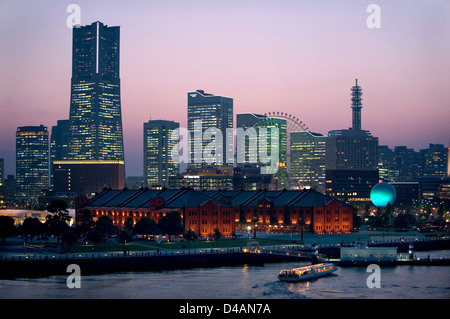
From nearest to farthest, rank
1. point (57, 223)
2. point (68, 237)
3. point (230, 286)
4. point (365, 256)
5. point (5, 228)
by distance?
point (230, 286) → point (365, 256) → point (68, 237) → point (5, 228) → point (57, 223)

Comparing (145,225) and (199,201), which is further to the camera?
(199,201)

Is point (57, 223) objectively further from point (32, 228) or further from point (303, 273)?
point (303, 273)

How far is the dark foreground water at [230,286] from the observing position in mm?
105062

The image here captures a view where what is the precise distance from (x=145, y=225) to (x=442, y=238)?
251 ft

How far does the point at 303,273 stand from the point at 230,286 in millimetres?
13052

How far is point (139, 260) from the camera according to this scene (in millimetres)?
138750

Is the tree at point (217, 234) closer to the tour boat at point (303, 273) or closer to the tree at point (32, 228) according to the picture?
the tree at point (32, 228)

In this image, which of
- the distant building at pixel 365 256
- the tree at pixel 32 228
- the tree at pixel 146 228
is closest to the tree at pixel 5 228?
the tree at pixel 32 228

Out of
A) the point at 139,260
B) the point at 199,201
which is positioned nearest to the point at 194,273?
the point at 139,260

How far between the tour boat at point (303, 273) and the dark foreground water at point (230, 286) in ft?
4.62

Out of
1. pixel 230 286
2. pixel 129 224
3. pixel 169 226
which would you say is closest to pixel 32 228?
pixel 129 224

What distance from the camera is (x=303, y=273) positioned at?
4700 inches
